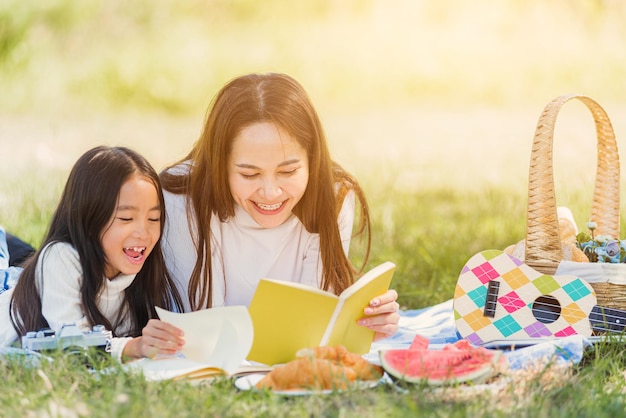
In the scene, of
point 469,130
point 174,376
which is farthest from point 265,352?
point 469,130

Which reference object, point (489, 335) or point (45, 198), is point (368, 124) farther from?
point (489, 335)

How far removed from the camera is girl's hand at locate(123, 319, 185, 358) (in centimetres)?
294

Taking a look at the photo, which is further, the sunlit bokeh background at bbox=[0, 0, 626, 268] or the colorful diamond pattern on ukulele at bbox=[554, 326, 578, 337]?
the sunlit bokeh background at bbox=[0, 0, 626, 268]

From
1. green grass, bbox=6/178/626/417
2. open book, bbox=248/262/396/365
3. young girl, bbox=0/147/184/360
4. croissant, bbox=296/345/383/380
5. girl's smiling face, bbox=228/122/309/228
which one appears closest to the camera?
green grass, bbox=6/178/626/417

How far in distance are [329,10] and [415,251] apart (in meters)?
5.74

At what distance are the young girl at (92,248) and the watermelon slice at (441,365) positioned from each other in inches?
38.7

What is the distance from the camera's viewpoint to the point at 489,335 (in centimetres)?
342

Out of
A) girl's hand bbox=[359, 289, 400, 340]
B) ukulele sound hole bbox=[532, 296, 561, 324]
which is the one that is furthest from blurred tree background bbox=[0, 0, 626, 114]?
girl's hand bbox=[359, 289, 400, 340]

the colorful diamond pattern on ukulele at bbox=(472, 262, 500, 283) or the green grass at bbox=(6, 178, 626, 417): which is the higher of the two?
the colorful diamond pattern on ukulele at bbox=(472, 262, 500, 283)

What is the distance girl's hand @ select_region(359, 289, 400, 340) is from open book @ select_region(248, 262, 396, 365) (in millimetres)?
53

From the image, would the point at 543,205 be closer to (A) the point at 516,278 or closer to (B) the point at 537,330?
(A) the point at 516,278

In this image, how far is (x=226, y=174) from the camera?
3.52 metres

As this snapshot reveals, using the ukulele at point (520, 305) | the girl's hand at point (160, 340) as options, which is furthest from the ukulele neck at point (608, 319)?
the girl's hand at point (160, 340)

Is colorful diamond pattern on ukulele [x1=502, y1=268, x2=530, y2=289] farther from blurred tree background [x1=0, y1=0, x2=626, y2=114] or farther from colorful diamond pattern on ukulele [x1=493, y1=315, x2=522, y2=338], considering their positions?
blurred tree background [x1=0, y1=0, x2=626, y2=114]
